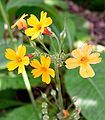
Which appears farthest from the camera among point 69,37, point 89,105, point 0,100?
point 69,37

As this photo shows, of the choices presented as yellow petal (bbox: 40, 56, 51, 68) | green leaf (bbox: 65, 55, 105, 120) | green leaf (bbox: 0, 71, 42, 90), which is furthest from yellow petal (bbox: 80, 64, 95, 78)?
green leaf (bbox: 0, 71, 42, 90)

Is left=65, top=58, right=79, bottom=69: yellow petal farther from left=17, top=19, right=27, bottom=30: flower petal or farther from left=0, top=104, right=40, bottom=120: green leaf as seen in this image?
left=0, top=104, right=40, bottom=120: green leaf

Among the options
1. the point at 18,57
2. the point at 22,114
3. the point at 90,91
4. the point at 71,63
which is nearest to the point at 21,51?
the point at 18,57

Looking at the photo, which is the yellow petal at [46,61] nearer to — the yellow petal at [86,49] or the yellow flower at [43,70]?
the yellow flower at [43,70]

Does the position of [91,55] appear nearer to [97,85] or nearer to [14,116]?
[97,85]

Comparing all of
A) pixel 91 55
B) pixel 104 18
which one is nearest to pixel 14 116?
pixel 91 55

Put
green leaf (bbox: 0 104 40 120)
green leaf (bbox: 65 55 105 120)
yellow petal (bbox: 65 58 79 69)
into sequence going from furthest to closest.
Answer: green leaf (bbox: 0 104 40 120) < green leaf (bbox: 65 55 105 120) < yellow petal (bbox: 65 58 79 69)

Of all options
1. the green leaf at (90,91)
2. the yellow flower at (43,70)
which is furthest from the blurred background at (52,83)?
the yellow flower at (43,70)

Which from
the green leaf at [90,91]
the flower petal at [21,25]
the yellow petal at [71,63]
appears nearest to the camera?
the yellow petal at [71,63]

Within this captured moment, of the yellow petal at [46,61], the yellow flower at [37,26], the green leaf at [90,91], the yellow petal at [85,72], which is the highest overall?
the yellow flower at [37,26]
